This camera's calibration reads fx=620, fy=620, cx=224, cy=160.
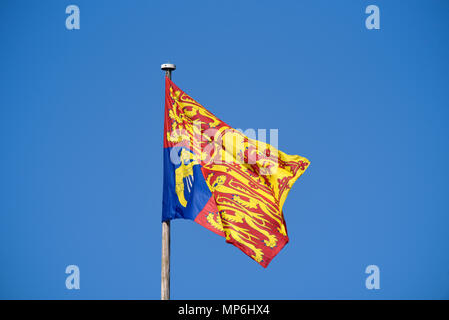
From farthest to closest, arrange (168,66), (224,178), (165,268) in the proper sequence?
(224,178), (168,66), (165,268)

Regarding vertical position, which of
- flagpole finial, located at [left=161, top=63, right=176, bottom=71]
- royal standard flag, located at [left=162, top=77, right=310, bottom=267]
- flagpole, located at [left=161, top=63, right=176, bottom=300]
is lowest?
flagpole, located at [left=161, top=63, right=176, bottom=300]

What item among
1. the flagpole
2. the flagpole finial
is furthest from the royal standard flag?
the flagpole

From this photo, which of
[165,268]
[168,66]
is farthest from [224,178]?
[168,66]

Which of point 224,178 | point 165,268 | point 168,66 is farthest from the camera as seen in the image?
point 224,178

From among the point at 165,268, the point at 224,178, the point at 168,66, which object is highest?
the point at 168,66

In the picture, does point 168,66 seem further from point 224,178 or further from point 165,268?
point 165,268

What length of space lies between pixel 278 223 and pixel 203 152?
3.25 meters

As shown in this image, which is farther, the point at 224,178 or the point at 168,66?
the point at 224,178

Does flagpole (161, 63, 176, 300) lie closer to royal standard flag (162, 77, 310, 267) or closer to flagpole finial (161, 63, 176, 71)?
royal standard flag (162, 77, 310, 267)

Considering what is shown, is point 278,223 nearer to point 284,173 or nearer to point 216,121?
point 284,173

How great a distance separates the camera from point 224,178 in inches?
774

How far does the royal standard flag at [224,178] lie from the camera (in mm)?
18719

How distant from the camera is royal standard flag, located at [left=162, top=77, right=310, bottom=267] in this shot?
737 inches

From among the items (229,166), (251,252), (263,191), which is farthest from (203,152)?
(251,252)
